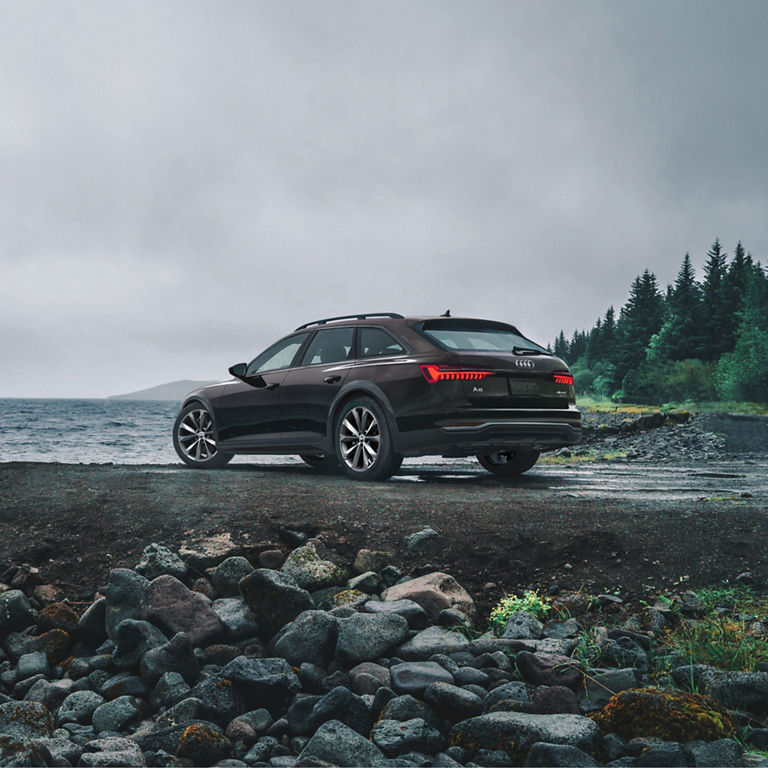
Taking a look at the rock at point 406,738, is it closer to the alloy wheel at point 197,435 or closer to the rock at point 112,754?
the rock at point 112,754

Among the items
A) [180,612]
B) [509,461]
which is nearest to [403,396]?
[509,461]

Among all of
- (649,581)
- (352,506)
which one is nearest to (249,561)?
(352,506)

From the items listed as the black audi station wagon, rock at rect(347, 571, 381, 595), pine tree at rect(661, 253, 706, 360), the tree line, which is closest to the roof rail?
the black audi station wagon

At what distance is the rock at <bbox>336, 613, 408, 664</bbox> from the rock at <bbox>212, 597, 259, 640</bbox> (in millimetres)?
694

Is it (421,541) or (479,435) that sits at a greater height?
(479,435)

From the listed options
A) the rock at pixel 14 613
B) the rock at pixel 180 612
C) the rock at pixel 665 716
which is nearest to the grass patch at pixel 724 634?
the rock at pixel 665 716

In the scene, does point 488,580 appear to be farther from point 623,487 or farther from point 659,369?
point 659,369

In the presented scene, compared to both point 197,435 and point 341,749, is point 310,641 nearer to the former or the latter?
point 341,749

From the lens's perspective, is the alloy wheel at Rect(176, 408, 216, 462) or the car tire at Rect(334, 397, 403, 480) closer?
the car tire at Rect(334, 397, 403, 480)

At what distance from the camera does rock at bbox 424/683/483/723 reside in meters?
3.76

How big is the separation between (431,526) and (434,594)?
122cm

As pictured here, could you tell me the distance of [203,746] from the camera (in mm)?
3648

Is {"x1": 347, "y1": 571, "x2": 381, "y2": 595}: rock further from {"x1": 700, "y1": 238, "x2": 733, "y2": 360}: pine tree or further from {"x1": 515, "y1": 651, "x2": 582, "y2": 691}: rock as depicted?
{"x1": 700, "y1": 238, "x2": 733, "y2": 360}: pine tree

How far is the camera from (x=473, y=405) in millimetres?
7887
